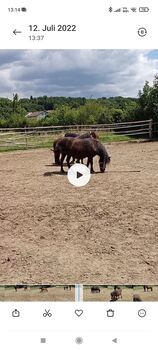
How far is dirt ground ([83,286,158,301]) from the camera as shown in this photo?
1.85 m

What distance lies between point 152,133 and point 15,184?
32.2 feet

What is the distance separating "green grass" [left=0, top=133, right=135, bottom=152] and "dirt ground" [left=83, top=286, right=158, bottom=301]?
1177 centimetres

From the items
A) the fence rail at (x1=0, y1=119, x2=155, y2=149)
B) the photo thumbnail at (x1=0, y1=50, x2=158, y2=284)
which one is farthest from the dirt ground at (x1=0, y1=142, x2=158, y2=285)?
the fence rail at (x1=0, y1=119, x2=155, y2=149)

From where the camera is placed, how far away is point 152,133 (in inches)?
615

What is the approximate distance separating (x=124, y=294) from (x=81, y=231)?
232 centimetres

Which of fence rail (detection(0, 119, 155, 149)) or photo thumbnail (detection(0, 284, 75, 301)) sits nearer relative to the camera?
photo thumbnail (detection(0, 284, 75, 301))

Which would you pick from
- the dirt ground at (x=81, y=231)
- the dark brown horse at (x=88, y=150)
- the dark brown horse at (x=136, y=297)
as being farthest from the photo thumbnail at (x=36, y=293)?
A: the dark brown horse at (x=88, y=150)

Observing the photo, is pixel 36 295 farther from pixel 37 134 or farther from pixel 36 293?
pixel 37 134
